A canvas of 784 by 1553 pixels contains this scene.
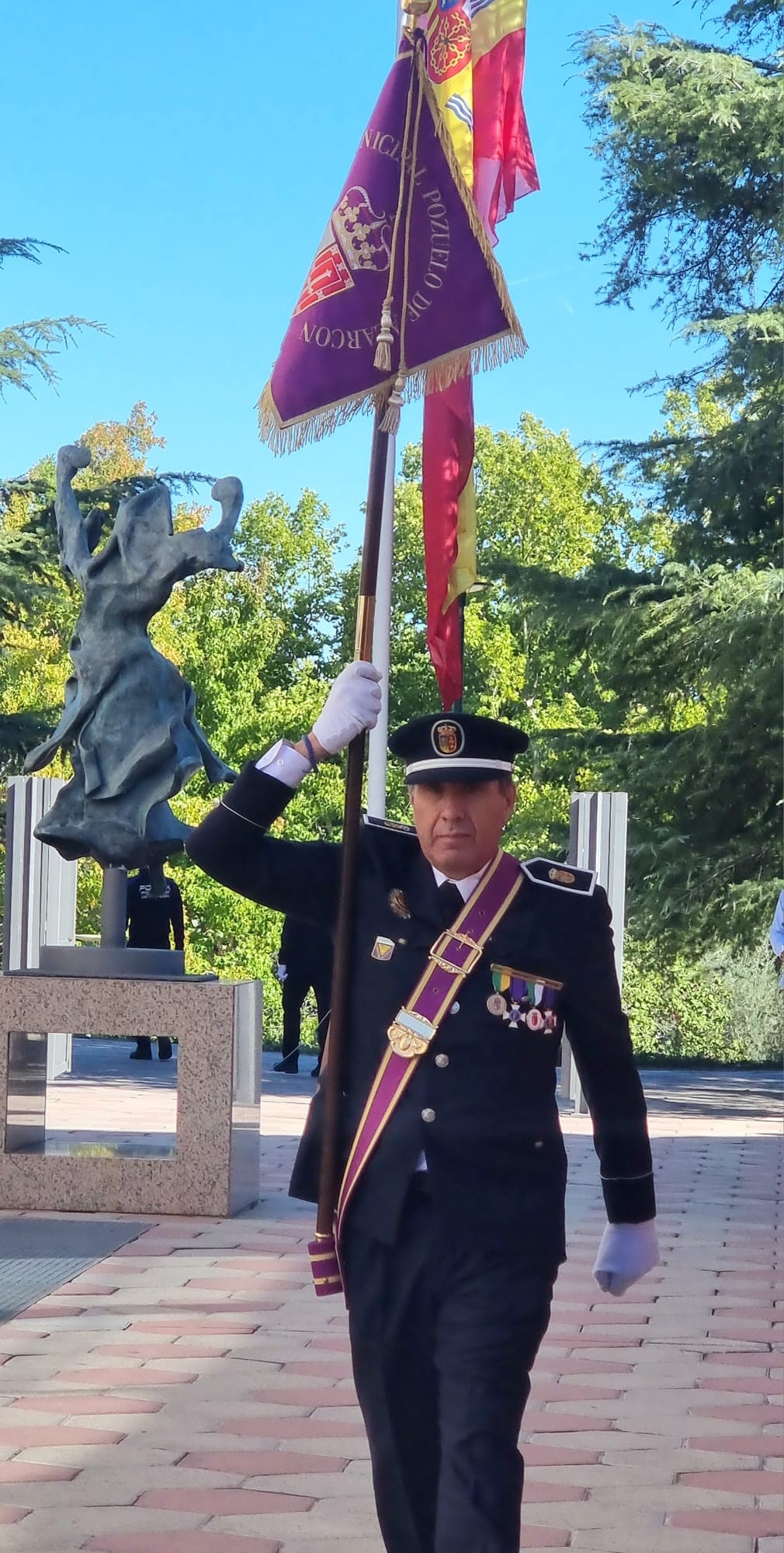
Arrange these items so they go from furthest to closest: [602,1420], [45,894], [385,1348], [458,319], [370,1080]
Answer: [45,894] < [602,1420] < [458,319] < [370,1080] < [385,1348]

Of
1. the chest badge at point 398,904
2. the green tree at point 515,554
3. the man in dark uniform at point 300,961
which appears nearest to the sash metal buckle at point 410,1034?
the chest badge at point 398,904

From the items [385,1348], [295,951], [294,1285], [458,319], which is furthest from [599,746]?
[385,1348]

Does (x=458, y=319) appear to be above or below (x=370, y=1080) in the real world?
above

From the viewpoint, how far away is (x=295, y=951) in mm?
15805

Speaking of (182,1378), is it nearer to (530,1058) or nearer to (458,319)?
(530,1058)

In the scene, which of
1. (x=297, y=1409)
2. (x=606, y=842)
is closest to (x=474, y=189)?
(x=606, y=842)

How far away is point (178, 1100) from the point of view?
861 centimetres

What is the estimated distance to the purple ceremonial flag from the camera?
423cm

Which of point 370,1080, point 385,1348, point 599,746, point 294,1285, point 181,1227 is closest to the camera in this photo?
point 385,1348

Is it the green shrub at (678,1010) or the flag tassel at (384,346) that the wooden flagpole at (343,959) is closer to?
the flag tassel at (384,346)

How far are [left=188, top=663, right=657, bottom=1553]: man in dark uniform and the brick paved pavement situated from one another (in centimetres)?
112

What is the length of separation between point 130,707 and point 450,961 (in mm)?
6013

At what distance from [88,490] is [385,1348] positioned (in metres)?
17.0

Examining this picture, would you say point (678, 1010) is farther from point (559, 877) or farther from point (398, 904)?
point (398, 904)
